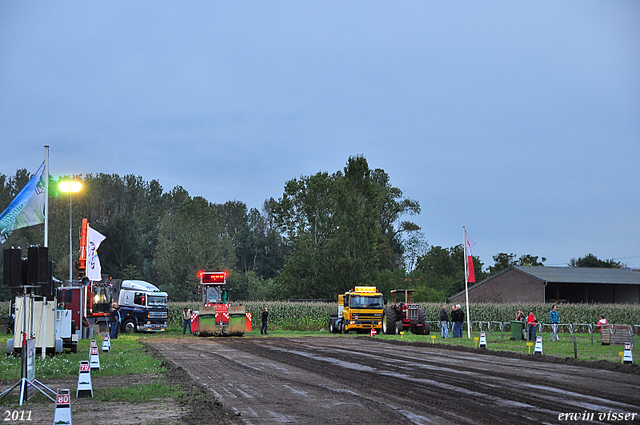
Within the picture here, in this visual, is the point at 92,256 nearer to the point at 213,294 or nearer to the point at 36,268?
the point at 213,294

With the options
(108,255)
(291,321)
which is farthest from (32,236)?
(291,321)

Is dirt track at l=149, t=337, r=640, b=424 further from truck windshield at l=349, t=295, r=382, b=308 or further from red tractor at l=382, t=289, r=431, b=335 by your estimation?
truck windshield at l=349, t=295, r=382, b=308

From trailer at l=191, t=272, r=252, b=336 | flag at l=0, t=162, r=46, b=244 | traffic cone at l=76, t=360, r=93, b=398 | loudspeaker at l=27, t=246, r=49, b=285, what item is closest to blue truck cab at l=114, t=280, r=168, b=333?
trailer at l=191, t=272, r=252, b=336

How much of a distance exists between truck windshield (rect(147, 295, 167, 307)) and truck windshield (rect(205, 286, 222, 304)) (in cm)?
575

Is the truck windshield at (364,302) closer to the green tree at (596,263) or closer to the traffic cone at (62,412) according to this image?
the traffic cone at (62,412)

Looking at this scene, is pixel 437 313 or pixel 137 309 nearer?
pixel 137 309

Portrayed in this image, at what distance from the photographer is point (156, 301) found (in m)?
40.5

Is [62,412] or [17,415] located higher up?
[62,412]

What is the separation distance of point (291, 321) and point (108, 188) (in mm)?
48764

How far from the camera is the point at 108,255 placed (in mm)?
75250

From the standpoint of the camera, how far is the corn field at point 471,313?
4662 centimetres

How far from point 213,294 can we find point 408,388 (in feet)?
81.6

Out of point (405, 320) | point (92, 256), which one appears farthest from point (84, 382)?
point (405, 320)

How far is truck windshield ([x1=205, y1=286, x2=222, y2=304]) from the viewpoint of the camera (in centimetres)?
3622
